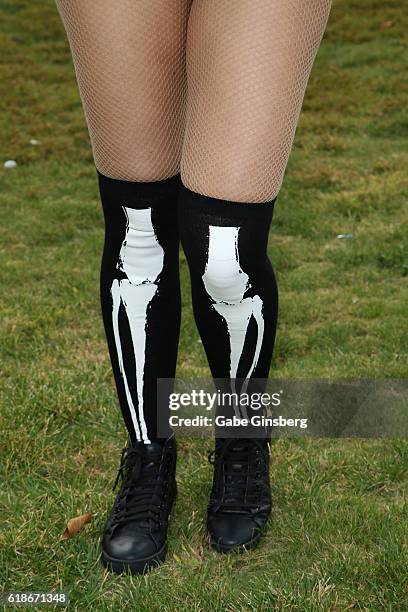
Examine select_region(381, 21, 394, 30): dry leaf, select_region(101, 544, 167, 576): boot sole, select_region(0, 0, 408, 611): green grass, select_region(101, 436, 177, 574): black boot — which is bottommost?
select_region(381, 21, 394, 30): dry leaf

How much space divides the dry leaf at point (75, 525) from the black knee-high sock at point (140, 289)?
0.70ft

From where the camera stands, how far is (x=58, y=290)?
12.3 ft

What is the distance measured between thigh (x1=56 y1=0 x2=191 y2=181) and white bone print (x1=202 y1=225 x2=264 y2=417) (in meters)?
0.24

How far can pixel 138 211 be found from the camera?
184cm

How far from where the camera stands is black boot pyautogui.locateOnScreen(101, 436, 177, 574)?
6.28ft

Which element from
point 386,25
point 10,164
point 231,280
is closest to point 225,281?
point 231,280

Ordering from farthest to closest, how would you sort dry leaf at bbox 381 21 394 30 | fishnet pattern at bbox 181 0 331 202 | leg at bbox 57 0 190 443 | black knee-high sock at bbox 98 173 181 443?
dry leaf at bbox 381 21 394 30 < black knee-high sock at bbox 98 173 181 443 < leg at bbox 57 0 190 443 < fishnet pattern at bbox 181 0 331 202

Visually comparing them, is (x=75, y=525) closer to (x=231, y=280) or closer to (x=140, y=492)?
(x=140, y=492)

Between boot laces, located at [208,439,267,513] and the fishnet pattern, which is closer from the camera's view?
the fishnet pattern

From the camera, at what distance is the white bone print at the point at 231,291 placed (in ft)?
5.60

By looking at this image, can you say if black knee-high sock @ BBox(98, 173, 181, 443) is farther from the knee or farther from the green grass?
the green grass

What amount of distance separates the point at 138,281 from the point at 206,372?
1.04 meters

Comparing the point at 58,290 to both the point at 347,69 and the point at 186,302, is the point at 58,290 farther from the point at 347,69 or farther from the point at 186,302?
the point at 347,69

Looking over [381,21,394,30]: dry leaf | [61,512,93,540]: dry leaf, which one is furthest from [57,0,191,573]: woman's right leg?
[381,21,394,30]: dry leaf
